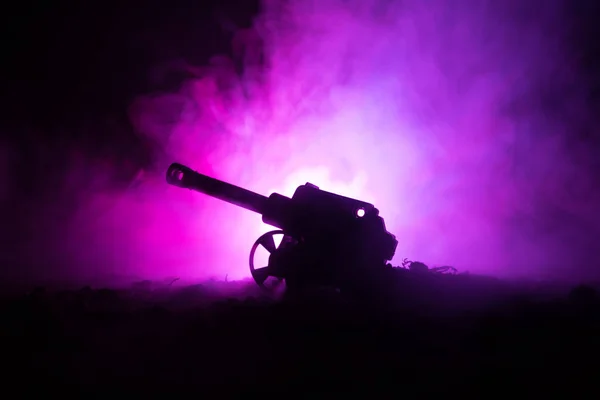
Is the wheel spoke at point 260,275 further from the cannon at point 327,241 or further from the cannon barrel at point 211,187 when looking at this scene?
the cannon barrel at point 211,187

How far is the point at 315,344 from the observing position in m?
4.06

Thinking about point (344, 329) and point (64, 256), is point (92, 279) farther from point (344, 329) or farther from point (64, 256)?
point (344, 329)

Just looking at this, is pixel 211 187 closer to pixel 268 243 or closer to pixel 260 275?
pixel 268 243

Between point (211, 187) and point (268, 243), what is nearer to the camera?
point (211, 187)

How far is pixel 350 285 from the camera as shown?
614 cm

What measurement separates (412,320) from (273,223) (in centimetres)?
291

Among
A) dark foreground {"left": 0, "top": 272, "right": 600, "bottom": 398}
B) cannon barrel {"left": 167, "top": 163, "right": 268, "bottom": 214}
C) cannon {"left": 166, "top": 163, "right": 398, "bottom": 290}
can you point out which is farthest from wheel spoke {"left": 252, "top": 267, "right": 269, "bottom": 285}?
cannon barrel {"left": 167, "top": 163, "right": 268, "bottom": 214}

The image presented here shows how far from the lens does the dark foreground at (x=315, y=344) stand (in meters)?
3.21

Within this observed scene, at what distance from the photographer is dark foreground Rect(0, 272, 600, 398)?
321 cm

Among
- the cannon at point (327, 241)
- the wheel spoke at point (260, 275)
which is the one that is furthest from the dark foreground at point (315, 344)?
the wheel spoke at point (260, 275)

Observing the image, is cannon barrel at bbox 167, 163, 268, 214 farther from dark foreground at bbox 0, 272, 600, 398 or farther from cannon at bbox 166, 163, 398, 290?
dark foreground at bbox 0, 272, 600, 398

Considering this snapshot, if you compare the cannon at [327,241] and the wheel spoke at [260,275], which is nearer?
the cannon at [327,241]

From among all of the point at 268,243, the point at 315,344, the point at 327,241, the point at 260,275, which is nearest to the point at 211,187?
the point at 268,243

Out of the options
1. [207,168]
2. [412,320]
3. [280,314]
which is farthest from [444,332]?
[207,168]
